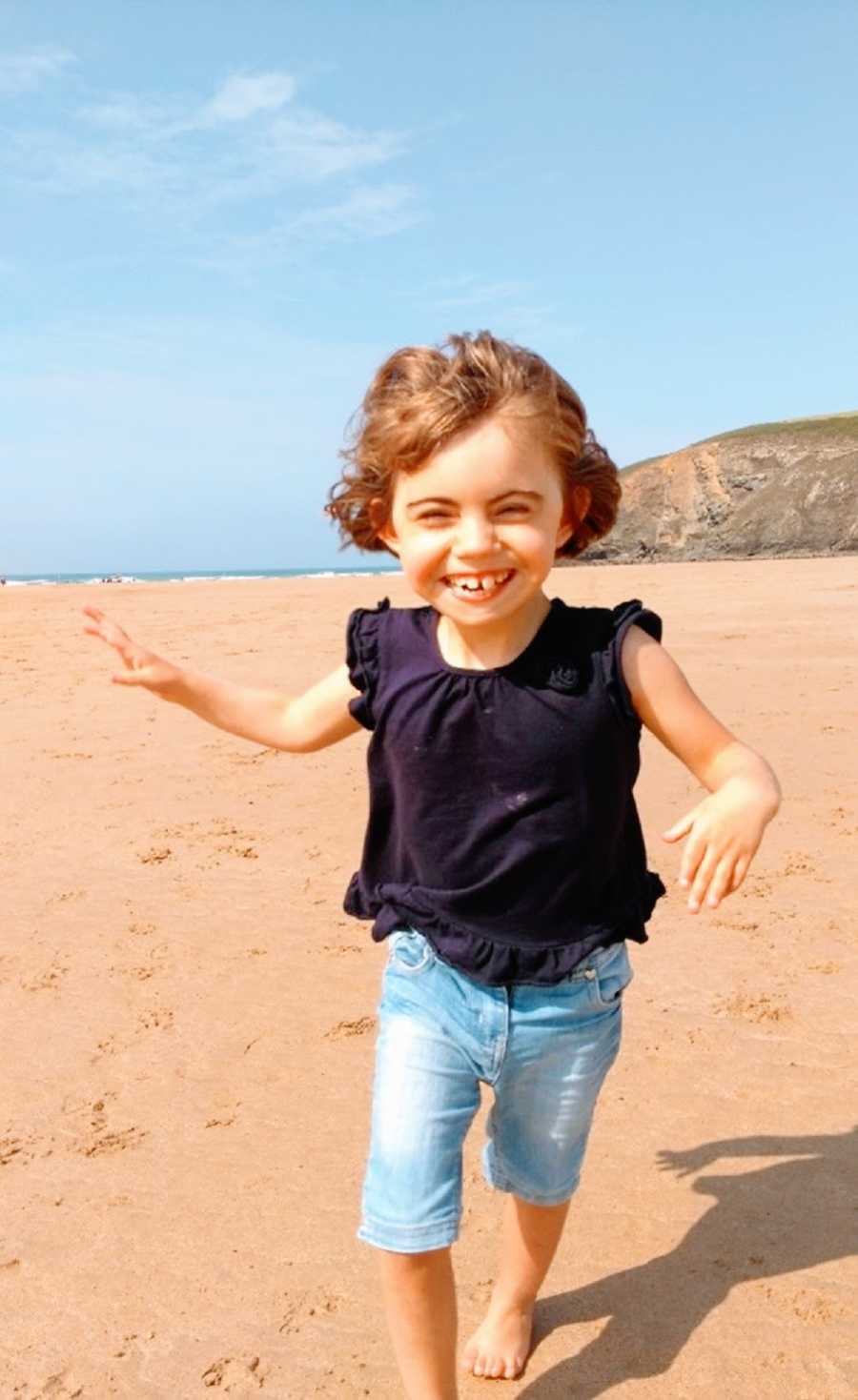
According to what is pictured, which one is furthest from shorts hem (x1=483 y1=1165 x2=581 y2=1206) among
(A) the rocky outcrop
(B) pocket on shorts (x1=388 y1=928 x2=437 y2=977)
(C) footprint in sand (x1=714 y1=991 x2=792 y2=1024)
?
(A) the rocky outcrop

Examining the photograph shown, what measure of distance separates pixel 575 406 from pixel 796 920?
104 inches

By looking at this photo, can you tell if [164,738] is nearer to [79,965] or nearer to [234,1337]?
[79,965]

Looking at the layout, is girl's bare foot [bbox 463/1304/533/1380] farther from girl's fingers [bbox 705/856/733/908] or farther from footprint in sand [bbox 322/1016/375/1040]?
footprint in sand [bbox 322/1016/375/1040]

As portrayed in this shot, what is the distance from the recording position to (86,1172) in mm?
2916

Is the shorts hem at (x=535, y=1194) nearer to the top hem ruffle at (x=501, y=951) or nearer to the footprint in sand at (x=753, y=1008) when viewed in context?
the top hem ruffle at (x=501, y=951)

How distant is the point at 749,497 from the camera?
47000mm

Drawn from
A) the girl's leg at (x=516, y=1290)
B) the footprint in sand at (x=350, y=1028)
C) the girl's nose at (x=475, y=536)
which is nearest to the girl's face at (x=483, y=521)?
the girl's nose at (x=475, y=536)

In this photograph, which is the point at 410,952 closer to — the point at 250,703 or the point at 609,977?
the point at 609,977

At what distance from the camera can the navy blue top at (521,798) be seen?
2.11 m

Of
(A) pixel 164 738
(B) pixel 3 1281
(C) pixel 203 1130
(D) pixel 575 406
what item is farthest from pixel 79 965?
(A) pixel 164 738

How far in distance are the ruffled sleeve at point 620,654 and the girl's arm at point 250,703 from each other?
53 centimetres

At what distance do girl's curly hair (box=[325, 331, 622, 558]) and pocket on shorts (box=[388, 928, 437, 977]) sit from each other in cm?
76

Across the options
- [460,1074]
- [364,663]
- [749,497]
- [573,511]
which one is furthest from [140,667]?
[749,497]

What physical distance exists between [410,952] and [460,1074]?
0.22m
